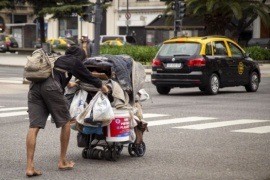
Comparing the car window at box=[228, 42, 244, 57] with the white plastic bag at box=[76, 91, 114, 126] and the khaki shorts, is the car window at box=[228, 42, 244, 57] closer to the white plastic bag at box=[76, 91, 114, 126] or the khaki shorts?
the white plastic bag at box=[76, 91, 114, 126]

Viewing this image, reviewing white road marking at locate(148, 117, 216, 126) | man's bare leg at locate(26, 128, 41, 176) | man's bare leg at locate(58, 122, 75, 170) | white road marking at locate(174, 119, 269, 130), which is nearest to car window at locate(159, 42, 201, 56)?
white road marking at locate(148, 117, 216, 126)

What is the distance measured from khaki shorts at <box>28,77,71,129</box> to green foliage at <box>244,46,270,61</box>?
35560 mm

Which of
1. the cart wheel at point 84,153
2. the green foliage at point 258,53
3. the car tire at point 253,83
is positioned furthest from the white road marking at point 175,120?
the green foliage at point 258,53

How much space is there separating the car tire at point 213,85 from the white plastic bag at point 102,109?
12.8 m

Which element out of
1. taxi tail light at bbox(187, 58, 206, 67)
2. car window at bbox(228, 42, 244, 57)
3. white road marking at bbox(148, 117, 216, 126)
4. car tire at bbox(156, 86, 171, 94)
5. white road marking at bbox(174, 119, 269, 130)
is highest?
car window at bbox(228, 42, 244, 57)

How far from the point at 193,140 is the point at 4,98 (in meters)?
10.3

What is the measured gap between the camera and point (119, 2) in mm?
75562

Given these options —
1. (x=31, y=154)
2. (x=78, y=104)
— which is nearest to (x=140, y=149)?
(x=78, y=104)

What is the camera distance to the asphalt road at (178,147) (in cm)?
982

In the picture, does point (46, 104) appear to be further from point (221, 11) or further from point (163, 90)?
point (221, 11)

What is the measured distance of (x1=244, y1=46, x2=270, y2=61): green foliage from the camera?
148 ft

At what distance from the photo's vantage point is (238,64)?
2414cm

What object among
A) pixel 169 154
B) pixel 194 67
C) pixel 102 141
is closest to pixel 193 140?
pixel 169 154

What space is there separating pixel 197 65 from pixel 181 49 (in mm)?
706
